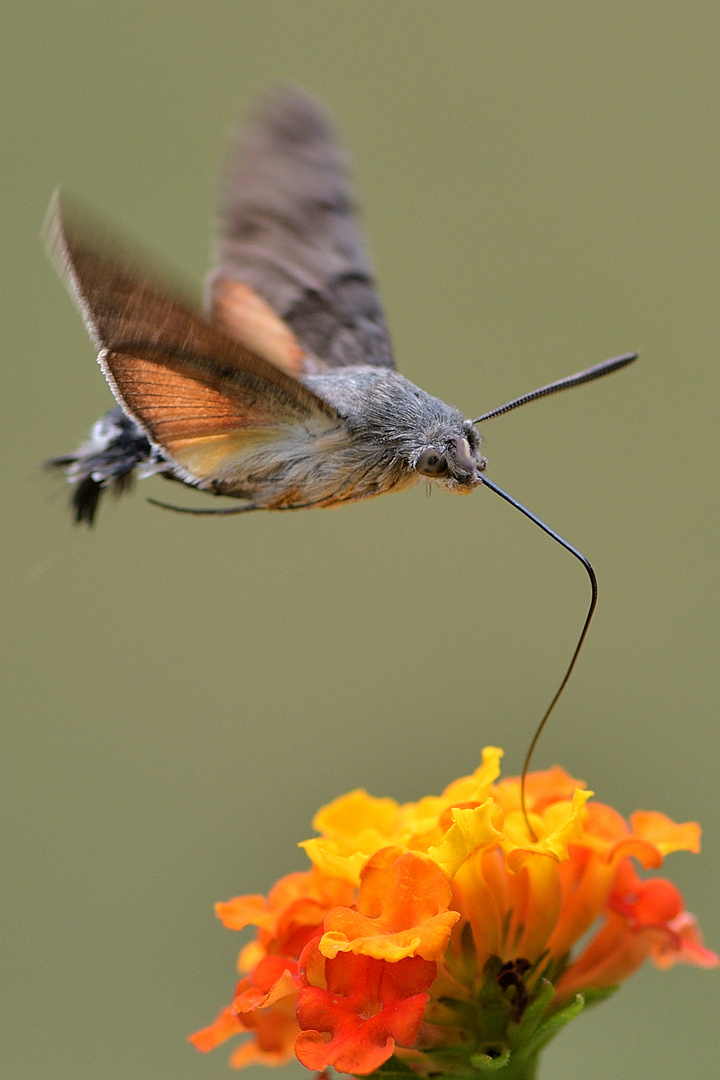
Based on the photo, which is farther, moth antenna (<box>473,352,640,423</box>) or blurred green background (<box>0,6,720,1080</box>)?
blurred green background (<box>0,6,720,1080</box>)

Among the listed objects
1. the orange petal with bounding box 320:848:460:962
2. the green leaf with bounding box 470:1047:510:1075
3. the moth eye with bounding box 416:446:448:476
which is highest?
A: the moth eye with bounding box 416:446:448:476

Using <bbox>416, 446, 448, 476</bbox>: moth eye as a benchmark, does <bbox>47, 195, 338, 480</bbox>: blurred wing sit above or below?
above

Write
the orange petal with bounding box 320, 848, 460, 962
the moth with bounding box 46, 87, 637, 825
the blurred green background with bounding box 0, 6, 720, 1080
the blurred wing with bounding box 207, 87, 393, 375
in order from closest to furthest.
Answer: the orange petal with bounding box 320, 848, 460, 962, the moth with bounding box 46, 87, 637, 825, the blurred wing with bounding box 207, 87, 393, 375, the blurred green background with bounding box 0, 6, 720, 1080

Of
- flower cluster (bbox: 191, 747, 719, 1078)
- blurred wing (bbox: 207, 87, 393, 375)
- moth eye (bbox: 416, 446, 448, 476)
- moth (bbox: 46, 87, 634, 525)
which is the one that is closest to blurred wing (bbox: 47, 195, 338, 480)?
moth (bbox: 46, 87, 634, 525)

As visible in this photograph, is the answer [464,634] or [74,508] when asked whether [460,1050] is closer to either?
[74,508]

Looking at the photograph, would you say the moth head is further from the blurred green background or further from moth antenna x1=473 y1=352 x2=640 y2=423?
the blurred green background

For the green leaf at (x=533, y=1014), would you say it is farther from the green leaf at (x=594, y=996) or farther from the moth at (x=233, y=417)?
the moth at (x=233, y=417)

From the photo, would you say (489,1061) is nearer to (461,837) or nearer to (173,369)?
(461,837)
